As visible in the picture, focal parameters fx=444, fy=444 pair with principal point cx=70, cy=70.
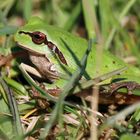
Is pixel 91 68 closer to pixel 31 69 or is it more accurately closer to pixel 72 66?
pixel 72 66

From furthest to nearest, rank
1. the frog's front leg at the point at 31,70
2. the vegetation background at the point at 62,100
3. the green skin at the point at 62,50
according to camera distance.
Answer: the frog's front leg at the point at 31,70 → the green skin at the point at 62,50 → the vegetation background at the point at 62,100

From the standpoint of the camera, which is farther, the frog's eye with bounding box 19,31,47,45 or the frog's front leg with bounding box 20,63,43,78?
the frog's front leg with bounding box 20,63,43,78

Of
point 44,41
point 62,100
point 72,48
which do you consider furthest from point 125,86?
point 62,100

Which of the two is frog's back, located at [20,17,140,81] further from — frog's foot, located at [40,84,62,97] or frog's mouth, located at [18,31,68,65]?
frog's foot, located at [40,84,62,97]

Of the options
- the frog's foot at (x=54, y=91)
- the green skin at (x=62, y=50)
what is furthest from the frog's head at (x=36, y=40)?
the frog's foot at (x=54, y=91)

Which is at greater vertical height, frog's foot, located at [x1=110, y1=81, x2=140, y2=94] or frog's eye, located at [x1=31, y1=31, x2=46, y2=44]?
frog's eye, located at [x1=31, y1=31, x2=46, y2=44]

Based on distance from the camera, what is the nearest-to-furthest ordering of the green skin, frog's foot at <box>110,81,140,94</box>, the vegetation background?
the vegetation background < frog's foot at <box>110,81,140,94</box> < the green skin

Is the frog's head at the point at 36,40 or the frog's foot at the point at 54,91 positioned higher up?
the frog's head at the point at 36,40

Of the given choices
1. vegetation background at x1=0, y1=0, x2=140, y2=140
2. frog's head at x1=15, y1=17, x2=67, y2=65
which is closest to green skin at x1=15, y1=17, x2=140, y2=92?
frog's head at x1=15, y1=17, x2=67, y2=65

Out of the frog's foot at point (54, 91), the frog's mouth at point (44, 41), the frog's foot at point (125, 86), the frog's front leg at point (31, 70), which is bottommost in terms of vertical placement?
the frog's foot at point (125, 86)

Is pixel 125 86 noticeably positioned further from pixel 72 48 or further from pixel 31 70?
pixel 31 70

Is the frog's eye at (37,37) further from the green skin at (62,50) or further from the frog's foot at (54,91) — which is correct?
the frog's foot at (54,91)
